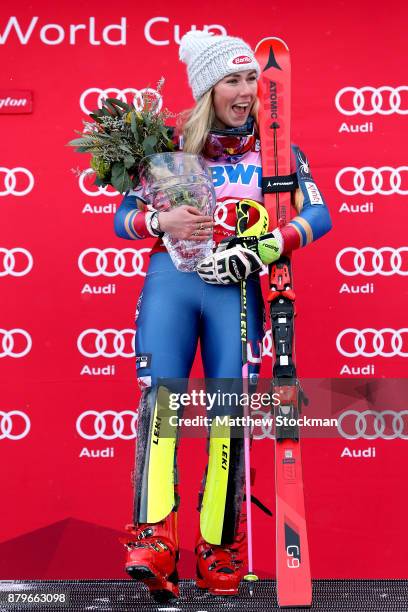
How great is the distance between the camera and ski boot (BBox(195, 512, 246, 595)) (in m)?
3.48

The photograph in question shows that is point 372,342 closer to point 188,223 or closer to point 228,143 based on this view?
point 228,143

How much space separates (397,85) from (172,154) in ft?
5.13

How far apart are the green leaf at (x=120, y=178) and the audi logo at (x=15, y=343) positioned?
130 cm

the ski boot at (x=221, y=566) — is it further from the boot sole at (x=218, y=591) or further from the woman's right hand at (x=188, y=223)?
the woman's right hand at (x=188, y=223)

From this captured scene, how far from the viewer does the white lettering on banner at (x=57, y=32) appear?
476cm

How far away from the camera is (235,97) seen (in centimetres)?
374

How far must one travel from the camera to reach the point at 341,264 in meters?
4.71

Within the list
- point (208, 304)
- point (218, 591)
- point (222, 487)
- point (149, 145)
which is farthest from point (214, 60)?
point (218, 591)

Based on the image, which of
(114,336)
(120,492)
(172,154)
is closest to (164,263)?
(172,154)

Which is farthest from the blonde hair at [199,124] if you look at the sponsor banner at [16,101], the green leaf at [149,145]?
the sponsor banner at [16,101]

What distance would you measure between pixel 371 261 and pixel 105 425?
4.49 feet

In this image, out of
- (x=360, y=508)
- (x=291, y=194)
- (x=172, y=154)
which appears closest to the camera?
(x=172, y=154)

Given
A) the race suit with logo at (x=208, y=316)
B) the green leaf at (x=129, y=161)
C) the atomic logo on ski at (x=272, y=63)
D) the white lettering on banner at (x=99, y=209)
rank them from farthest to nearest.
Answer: the white lettering on banner at (x=99, y=209)
the atomic logo on ski at (x=272, y=63)
the green leaf at (x=129, y=161)
the race suit with logo at (x=208, y=316)

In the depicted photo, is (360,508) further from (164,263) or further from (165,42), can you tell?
(165,42)
